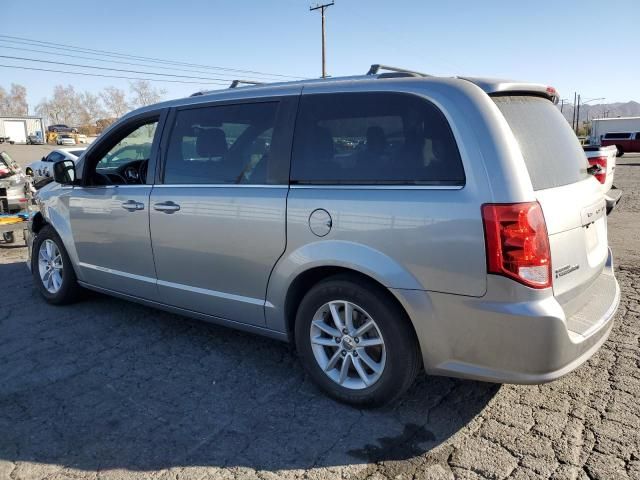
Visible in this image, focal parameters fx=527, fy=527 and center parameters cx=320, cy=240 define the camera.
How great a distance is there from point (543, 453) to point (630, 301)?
2886 millimetres

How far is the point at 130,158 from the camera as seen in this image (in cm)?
486

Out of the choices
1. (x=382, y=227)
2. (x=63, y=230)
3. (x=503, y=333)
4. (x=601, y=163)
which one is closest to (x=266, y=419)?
(x=382, y=227)

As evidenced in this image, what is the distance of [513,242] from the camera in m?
2.51

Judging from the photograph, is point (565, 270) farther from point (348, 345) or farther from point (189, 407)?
point (189, 407)

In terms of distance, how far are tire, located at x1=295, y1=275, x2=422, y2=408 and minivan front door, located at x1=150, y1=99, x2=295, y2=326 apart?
0.40 meters

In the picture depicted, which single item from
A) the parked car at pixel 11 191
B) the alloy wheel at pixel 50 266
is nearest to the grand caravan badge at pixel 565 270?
the alloy wheel at pixel 50 266

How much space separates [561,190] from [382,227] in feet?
3.19

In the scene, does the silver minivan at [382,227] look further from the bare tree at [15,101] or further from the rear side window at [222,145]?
the bare tree at [15,101]

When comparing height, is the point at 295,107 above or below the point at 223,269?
above

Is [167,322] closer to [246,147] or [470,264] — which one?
[246,147]

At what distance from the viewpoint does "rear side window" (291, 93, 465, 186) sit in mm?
2754

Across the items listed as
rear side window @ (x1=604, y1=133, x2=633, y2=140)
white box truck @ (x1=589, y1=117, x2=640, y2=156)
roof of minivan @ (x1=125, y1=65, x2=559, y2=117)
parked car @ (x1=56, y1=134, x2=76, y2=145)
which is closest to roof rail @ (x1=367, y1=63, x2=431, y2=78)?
roof of minivan @ (x1=125, y1=65, x2=559, y2=117)

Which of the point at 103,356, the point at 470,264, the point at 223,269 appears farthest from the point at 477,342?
the point at 103,356

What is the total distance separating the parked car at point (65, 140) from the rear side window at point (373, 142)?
6955 cm
